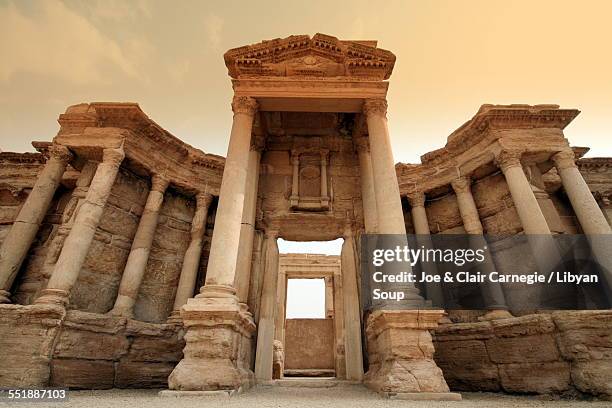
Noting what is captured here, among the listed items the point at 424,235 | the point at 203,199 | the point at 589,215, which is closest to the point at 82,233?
the point at 203,199

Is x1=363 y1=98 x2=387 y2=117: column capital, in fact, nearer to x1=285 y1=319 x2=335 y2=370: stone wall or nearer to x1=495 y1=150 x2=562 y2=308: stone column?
x1=495 y1=150 x2=562 y2=308: stone column

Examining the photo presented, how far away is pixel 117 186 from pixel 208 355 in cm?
661

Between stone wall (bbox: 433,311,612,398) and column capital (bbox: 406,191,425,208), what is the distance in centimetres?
398

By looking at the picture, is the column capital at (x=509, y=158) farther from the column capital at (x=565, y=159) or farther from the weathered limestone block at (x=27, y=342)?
the weathered limestone block at (x=27, y=342)

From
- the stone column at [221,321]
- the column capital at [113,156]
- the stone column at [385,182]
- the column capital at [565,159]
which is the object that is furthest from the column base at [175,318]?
the column capital at [565,159]

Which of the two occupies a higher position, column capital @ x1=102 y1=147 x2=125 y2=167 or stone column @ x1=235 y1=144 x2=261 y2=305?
column capital @ x1=102 y1=147 x2=125 y2=167

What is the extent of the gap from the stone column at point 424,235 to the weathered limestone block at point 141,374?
24.3ft

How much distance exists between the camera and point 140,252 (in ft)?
29.3

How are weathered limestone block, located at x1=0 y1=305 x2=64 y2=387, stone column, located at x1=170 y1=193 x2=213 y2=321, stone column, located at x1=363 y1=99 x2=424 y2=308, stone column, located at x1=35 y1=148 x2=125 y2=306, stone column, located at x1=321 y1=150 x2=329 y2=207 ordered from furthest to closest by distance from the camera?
stone column, located at x1=321 y1=150 x2=329 y2=207 → stone column, located at x1=170 y1=193 x2=213 y2=321 → stone column, located at x1=35 y1=148 x2=125 y2=306 → stone column, located at x1=363 y1=99 x2=424 y2=308 → weathered limestone block, located at x1=0 y1=305 x2=64 y2=387

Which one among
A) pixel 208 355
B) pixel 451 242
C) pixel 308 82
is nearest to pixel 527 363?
pixel 451 242

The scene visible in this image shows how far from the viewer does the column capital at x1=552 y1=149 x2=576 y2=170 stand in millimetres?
8914

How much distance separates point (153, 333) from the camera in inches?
312

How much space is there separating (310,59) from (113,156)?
6.19 m
